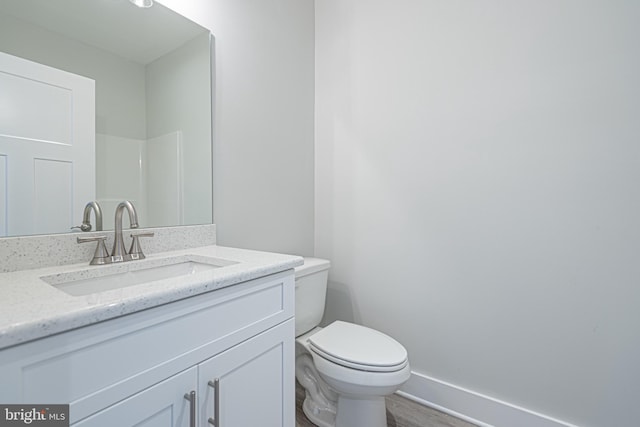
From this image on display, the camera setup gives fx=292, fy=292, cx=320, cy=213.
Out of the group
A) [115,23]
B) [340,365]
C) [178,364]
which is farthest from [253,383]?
[115,23]

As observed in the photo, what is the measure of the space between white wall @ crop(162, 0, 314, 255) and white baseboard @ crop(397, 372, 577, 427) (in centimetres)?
98

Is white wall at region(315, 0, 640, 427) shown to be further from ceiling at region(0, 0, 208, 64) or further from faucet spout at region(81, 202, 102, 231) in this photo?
faucet spout at region(81, 202, 102, 231)

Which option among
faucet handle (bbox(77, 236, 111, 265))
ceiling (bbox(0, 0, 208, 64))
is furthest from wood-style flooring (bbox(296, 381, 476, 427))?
ceiling (bbox(0, 0, 208, 64))

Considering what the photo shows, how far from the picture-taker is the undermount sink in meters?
0.83

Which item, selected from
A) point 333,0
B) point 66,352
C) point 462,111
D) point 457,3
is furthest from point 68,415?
point 333,0

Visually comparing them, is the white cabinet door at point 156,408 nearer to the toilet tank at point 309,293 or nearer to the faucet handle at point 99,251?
the faucet handle at point 99,251

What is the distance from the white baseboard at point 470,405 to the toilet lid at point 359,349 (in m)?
0.48

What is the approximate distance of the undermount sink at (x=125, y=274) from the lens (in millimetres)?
826

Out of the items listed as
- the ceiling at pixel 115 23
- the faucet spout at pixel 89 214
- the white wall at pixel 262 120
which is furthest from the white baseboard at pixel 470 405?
the ceiling at pixel 115 23

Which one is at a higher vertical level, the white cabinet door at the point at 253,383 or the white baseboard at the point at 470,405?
the white cabinet door at the point at 253,383

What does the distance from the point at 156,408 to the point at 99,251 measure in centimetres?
57

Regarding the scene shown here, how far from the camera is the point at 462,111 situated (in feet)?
4.67

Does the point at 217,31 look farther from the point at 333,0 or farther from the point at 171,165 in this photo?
the point at 333,0

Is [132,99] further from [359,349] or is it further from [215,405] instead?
[359,349]
